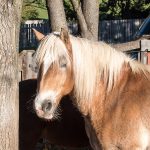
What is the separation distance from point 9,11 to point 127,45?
238 centimetres

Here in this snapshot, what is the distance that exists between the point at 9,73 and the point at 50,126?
1425mm

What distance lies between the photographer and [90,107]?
4.39m

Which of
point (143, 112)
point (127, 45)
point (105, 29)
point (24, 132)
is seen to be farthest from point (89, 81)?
point (105, 29)

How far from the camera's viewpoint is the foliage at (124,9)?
27.9m

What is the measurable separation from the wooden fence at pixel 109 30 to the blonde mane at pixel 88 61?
933 inches

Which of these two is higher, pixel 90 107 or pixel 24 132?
pixel 90 107

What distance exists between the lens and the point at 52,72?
4008 millimetres

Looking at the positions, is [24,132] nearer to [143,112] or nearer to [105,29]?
[143,112]

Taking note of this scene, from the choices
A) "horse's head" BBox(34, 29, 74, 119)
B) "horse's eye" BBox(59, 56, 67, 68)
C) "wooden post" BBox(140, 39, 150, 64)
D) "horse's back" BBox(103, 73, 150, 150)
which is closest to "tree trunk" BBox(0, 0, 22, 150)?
"horse's head" BBox(34, 29, 74, 119)

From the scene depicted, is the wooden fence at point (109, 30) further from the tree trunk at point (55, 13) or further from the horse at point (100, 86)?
the horse at point (100, 86)

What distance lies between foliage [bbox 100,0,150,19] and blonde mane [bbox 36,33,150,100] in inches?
900

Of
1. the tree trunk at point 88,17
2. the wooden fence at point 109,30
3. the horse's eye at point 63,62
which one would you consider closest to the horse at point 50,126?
the horse's eye at point 63,62

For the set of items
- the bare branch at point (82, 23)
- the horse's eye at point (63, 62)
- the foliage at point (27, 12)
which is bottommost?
the horse's eye at point (63, 62)

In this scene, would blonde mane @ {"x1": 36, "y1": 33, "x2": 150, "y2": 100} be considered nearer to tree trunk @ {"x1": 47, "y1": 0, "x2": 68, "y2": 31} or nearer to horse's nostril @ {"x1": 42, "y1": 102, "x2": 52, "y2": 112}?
horse's nostril @ {"x1": 42, "y1": 102, "x2": 52, "y2": 112}
